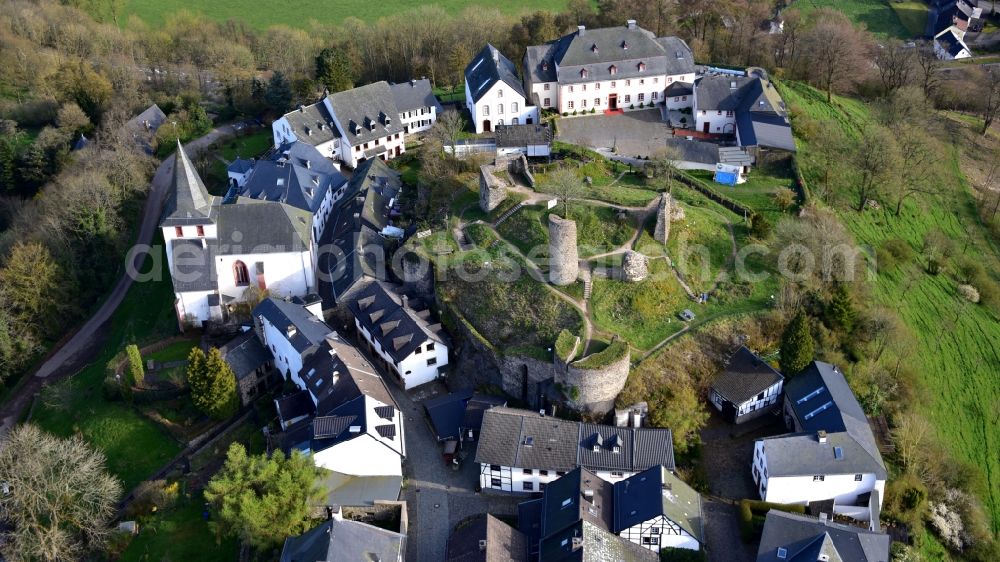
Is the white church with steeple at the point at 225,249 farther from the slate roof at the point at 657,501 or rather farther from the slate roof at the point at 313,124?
the slate roof at the point at 657,501

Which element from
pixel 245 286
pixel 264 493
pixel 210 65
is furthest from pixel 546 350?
pixel 210 65

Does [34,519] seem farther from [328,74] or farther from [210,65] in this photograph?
[210,65]

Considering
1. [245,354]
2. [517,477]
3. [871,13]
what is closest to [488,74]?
[245,354]

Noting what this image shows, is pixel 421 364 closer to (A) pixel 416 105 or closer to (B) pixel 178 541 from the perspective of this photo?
(B) pixel 178 541

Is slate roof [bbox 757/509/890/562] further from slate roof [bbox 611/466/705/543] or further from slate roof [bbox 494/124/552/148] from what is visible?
slate roof [bbox 494/124/552/148]

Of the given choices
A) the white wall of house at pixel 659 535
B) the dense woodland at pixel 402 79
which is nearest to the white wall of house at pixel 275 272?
the dense woodland at pixel 402 79

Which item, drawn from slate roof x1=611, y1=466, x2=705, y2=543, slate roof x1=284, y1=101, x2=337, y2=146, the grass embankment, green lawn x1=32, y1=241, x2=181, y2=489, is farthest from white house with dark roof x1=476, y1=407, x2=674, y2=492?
slate roof x1=284, y1=101, x2=337, y2=146
